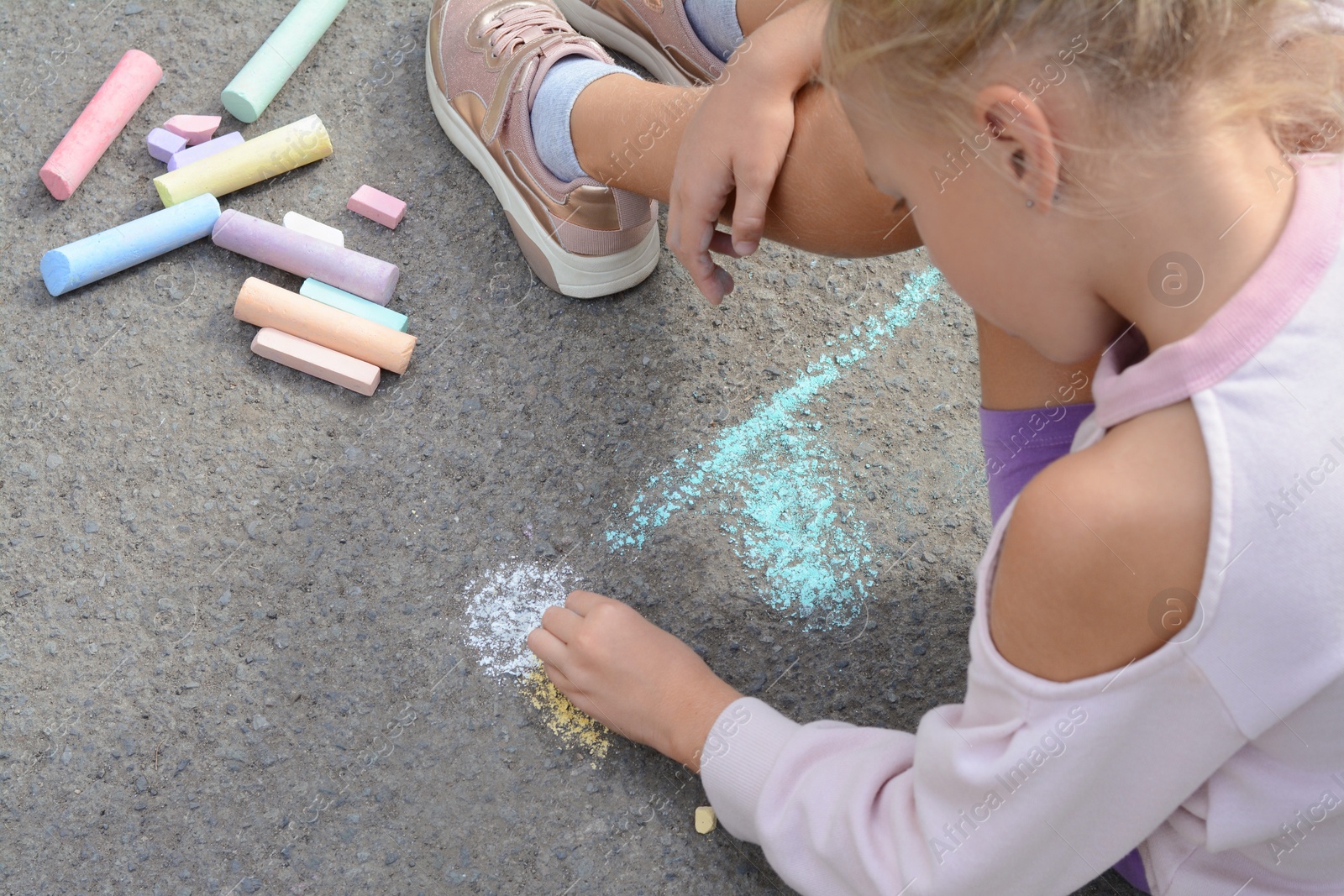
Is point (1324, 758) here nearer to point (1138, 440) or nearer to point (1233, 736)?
point (1233, 736)

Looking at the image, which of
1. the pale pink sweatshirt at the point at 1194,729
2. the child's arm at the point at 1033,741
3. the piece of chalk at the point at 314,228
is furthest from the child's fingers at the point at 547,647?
the piece of chalk at the point at 314,228

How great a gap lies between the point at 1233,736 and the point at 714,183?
0.74 m

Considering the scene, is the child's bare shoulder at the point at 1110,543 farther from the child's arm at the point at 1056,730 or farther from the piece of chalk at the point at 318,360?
the piece of chalk at the point at 318,360

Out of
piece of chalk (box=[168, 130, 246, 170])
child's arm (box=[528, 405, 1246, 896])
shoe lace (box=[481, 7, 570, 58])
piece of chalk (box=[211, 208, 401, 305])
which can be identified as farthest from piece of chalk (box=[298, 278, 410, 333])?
child's arm (box=[528, 405, 1246, 896])

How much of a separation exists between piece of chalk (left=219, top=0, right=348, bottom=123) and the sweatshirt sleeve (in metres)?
1.20

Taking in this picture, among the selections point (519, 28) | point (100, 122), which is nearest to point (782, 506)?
point (519, 28)

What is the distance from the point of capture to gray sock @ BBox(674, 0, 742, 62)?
1543 mm

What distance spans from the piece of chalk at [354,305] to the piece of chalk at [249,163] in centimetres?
21

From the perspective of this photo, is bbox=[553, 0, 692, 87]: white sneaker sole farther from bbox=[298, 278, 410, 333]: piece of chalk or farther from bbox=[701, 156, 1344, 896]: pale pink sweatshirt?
bbox=[701, 156, 1344, 896]: pale pink sweatshirt

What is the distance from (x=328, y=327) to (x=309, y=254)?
5.0 inches

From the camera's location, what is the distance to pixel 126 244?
1.49 metres

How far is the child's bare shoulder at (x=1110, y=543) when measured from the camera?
2.51ft

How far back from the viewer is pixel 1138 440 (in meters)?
0.79

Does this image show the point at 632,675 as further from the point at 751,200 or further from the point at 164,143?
the point at 164,143
